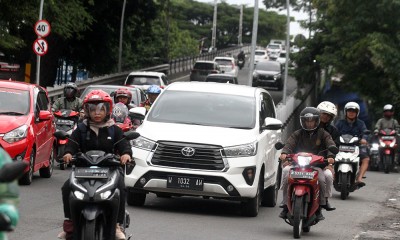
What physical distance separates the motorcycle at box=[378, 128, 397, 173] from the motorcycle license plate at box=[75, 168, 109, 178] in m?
23.3

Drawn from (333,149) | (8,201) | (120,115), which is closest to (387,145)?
(120,115)

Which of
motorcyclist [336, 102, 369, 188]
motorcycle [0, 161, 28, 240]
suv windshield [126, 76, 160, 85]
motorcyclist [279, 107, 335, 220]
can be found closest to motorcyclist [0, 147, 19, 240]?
motorcycle [0, 161, 28, 240]

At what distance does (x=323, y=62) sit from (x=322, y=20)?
5829 mm

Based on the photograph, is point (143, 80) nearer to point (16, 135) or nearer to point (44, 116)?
point (44, 116)

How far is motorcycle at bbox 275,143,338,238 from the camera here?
Answer: 14312mm

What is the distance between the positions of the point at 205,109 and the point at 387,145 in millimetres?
16453

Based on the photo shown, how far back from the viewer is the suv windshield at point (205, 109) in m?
17.2

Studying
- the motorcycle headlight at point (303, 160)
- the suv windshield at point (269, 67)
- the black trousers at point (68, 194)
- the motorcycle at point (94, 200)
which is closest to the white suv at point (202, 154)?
the motorcycle headlight at point (303, 160)

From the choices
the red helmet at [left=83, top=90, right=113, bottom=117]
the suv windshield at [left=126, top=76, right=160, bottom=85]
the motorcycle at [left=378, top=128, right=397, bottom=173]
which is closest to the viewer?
the red helmet at [left=83, top=90, right=113, bottom=117]

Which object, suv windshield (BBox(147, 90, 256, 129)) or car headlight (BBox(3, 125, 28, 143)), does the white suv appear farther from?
car headlight (BBox(3, 125, 28, 143))

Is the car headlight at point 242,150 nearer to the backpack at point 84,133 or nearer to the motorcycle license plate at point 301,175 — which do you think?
the motorcycle license plate at point 301,175

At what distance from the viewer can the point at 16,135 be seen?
18.6 m

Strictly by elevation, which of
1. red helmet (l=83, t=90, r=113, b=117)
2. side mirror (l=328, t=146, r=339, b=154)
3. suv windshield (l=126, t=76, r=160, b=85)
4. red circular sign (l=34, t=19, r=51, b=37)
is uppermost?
red circular sign (l=34, t=19, r=51, b=37)

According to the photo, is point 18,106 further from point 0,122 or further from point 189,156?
point 189,156
